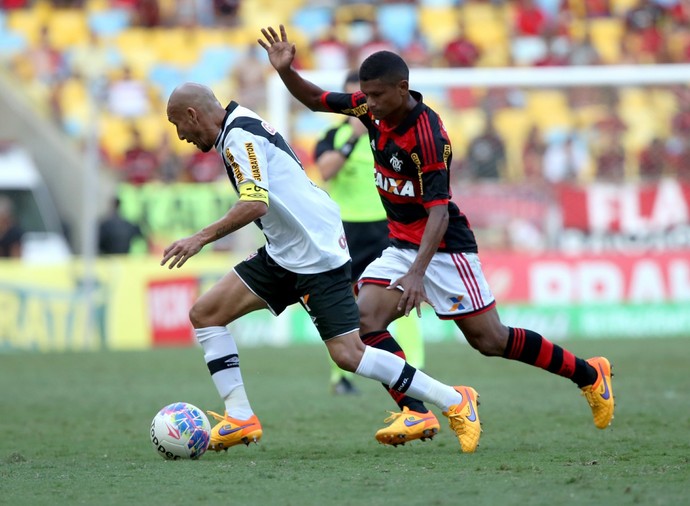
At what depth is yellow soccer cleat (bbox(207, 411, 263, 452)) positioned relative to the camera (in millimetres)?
6809

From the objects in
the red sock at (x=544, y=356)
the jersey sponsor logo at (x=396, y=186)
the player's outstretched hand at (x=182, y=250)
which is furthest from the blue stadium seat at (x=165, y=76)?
the player's outstretched hand at (x=182, y=250)

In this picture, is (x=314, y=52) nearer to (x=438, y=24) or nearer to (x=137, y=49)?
(x=438, y=24)

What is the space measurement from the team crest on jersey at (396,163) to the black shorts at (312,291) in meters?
0.61

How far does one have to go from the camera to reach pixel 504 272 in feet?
56.3

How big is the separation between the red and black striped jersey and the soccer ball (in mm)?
1628

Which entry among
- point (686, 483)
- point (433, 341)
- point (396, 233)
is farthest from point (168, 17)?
point (686, 483)

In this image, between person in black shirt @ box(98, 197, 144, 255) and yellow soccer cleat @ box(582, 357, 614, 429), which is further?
person in black shirt @ box(98, 197, 144, 255)

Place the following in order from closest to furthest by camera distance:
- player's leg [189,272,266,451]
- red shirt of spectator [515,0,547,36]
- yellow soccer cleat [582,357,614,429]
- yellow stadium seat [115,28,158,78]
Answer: player's leg [189,272,266,451], yellow soccer cleat [582,357,614,429], red shirt of spectator [515,0,547,36], yellow stadium seat [115,28,158,78]

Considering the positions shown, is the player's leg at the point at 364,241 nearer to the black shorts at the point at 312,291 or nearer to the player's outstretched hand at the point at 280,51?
the player's outstretched hand at the point at 280,51

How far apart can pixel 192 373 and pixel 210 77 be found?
39.1 feet

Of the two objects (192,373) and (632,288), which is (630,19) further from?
(192,373)

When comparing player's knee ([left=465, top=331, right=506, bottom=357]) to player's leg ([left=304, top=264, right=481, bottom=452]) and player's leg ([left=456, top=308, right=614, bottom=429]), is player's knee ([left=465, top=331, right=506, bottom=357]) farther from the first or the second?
player's leg ([left=304, top=264, right=481, bottom=452])

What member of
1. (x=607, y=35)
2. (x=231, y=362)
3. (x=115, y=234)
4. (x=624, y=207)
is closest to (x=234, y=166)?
(x=231, y=362)

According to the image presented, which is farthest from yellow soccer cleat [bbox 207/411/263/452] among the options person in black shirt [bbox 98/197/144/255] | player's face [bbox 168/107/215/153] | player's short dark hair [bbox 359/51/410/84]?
person in black shirt [bbox 98/197/144/255]
